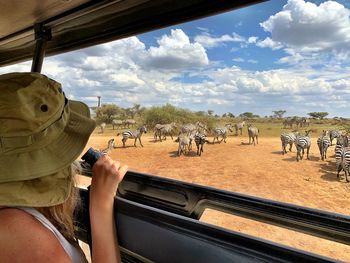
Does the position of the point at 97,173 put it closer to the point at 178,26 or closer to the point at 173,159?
the point at 178,26

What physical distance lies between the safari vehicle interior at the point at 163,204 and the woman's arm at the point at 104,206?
11 centimetres

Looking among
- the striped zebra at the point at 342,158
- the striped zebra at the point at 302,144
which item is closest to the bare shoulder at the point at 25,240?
the striped zebra at the point at 342,158

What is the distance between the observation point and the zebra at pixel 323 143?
54.3ft

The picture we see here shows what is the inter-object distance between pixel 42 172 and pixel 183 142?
19127 mm

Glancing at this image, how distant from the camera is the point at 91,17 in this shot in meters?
1.74

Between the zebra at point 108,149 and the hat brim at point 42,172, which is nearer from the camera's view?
the hat brim at point 42,172

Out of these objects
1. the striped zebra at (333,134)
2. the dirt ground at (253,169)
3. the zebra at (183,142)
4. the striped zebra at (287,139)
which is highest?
the striped zebra at (333,134)

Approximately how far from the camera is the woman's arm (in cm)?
117

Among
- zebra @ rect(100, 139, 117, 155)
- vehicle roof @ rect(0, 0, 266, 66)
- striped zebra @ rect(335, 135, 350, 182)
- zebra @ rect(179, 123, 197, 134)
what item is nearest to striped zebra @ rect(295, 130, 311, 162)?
striped zebra @ rect(335, 135, 350, 182)

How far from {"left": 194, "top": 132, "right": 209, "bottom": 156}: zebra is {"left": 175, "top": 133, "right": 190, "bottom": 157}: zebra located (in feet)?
1.49

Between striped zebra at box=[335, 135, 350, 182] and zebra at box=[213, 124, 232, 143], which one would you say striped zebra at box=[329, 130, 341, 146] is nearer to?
striped zebra at box=[335, 135, 350, 182]

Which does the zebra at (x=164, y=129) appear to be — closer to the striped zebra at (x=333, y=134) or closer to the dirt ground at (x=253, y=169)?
the dirt ground at (x=253, y=169)

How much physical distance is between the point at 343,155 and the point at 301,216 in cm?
1301

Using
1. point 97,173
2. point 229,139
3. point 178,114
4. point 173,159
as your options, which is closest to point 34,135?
point 97,173
